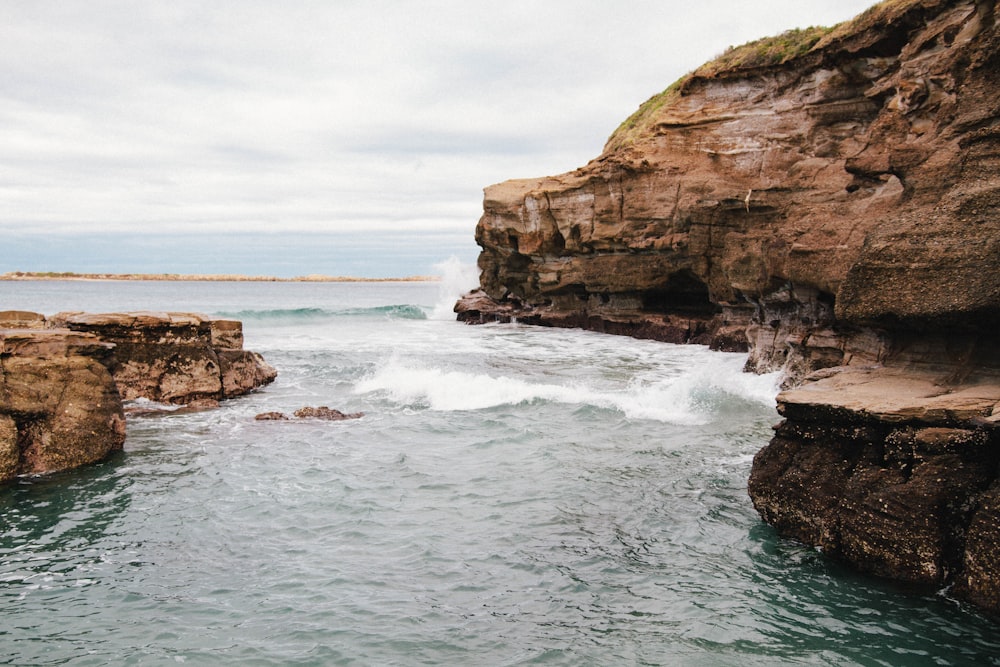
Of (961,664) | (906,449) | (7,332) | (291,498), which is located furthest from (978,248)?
(7,332)

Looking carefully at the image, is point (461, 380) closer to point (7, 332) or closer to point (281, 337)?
point (7, 332)

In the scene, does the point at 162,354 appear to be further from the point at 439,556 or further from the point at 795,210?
the point at 795,210

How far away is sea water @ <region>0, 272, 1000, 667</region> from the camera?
17.3 feet

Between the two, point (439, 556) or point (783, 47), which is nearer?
point (439, 556)

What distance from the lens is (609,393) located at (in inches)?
595

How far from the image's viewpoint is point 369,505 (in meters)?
8.30

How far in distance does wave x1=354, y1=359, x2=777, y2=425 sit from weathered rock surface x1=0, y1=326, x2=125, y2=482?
590cm

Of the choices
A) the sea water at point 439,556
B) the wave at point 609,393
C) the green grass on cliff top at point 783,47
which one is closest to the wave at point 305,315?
the green grass on cliff top at point 783,47

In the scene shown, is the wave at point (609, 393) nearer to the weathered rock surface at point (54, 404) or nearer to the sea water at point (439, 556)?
the sea water at point (439, 556)

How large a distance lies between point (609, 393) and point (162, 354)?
8881 millimetres

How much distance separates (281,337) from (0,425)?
23.6 meters

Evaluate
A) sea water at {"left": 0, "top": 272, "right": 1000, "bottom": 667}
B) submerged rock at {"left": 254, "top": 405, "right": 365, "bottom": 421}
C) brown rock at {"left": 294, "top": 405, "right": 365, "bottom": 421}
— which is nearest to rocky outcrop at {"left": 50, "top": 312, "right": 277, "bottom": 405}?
sea water at {"left": 0, "top": 272, "right": 1000, "bottom": 667}

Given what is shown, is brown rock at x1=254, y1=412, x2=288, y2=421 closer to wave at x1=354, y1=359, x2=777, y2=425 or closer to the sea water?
the sea water

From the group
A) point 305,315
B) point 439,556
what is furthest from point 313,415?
point 305,315
